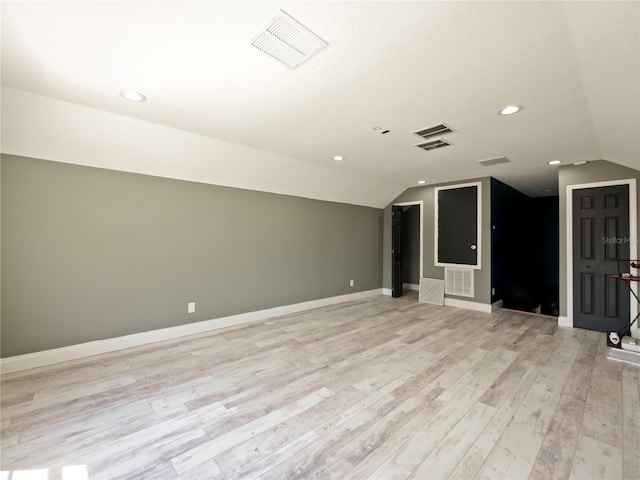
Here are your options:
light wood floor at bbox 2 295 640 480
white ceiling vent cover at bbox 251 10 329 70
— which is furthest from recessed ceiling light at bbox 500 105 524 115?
light wood floor at bbox 2 295 640 480

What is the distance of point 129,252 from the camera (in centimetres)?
326

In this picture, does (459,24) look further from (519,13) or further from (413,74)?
(413,74)

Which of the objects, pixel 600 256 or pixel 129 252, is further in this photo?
pixel 600 256

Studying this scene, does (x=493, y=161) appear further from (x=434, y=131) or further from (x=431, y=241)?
(x=431, y=241)

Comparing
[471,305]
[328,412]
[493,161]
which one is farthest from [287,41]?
[471,305]

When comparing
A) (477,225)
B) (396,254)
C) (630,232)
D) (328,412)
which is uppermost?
(477,225)

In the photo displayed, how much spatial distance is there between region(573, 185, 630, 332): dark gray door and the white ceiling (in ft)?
3.08

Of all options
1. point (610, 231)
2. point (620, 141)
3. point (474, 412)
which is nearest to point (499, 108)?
point (620, 141)

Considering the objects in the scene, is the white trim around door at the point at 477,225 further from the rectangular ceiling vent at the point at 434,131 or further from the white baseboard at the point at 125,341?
the white baseboard at the point at 125,341

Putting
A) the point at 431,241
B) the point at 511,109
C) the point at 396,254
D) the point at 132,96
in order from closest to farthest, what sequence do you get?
1. the point at 132,96
2. the point at 511,109
3. the point at 431,241
4. the point at 396,254

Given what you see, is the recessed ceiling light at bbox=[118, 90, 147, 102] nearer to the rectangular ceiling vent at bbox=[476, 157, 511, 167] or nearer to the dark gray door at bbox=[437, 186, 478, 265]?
the rectangular ceiling vent at bbox=[476, 157, 511, 167]

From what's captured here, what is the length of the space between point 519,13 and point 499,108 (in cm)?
117

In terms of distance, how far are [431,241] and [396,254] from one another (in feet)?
2.88

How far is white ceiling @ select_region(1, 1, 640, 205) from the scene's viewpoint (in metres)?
1.48
